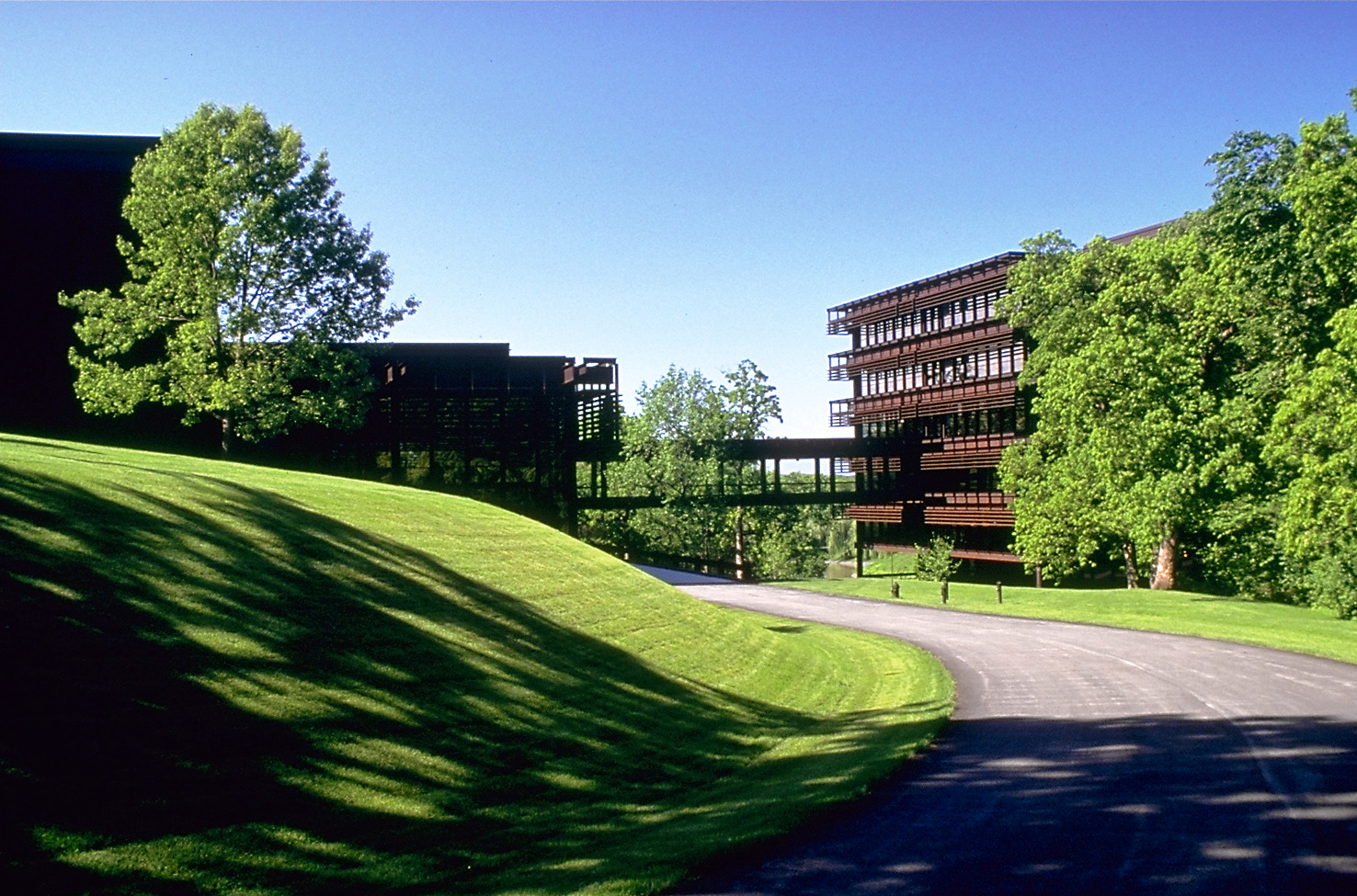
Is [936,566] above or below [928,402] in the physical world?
below

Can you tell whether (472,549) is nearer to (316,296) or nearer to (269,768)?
(269,768)

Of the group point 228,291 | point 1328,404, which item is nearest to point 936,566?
point 1328,404

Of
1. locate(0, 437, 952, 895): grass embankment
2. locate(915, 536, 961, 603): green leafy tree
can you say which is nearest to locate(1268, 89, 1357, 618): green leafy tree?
locate(915, 536, 961, 603): green leafy tree

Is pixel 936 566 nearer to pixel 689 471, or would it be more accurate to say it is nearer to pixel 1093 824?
pixel 689 471

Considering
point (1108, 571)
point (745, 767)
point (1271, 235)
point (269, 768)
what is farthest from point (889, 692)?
point (1108, 571)

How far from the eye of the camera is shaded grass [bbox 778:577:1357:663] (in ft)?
99.1

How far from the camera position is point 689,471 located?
64688 mm

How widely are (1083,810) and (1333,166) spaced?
31.4 metres

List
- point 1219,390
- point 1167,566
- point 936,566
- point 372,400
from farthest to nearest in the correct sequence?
point 936,566, point 1167,566, point 372,400, point 1219,390

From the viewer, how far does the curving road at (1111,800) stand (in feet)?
32.4

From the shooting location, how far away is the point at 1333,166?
117ft

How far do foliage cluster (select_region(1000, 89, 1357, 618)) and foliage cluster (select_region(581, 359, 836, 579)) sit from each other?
61.6 ft

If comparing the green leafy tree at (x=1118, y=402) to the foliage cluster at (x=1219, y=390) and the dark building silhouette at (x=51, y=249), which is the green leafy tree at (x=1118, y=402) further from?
the dark building silhouette at (x=51, y=249)

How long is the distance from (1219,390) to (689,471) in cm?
2936
